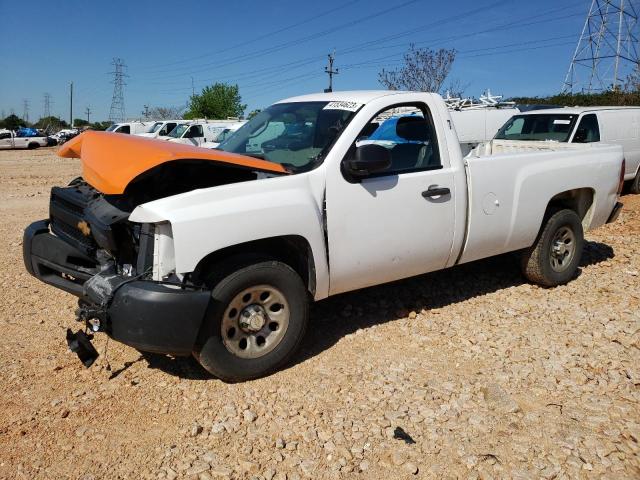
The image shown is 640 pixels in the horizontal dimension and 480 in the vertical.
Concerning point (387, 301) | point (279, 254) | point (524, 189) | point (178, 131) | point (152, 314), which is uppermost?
point (178, 131)

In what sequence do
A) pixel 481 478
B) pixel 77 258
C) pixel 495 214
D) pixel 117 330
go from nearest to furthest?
1. pixel 481 478
2. pixel 117 330
3. pixel 77 258
4. pixel 495 214

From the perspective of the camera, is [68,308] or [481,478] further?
[68,308]

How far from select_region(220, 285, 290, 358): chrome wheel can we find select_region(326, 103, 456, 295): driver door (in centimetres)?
47

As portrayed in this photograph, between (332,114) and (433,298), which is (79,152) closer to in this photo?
(332,114)

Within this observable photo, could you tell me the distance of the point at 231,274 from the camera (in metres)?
3.41

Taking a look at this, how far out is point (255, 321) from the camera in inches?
140

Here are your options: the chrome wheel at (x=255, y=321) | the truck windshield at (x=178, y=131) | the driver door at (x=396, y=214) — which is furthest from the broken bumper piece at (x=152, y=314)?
the truck windshield at (x=178, y=131)

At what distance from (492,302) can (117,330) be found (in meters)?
3.47

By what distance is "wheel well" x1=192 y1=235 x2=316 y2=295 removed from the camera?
3393mm

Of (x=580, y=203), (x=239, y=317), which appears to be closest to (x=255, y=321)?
(x=239, y=317)

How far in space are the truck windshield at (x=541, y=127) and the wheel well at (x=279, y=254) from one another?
8222mm

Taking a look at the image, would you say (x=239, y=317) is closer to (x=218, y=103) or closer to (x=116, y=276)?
(x=116, y=276)

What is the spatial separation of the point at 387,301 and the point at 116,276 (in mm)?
2564

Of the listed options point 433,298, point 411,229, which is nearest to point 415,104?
point 411,229
